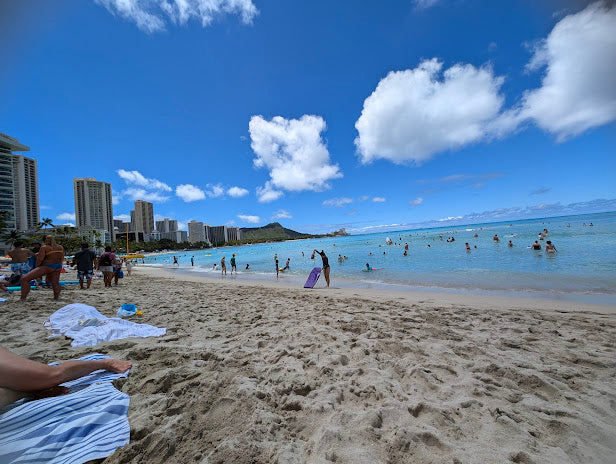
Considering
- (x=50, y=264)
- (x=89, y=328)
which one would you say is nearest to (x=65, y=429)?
(x=89, y=328)

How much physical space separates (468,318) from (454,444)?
156 inches

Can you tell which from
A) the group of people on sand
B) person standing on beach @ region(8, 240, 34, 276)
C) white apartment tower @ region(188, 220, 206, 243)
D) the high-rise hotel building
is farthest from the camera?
white apartment tower @ region(188, 220, 206, 243)

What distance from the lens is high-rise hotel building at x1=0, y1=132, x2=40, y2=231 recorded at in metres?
60.0

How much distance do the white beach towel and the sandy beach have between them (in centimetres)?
18

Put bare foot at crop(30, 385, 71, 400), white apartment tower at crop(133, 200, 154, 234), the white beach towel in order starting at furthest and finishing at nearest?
1. white apartment tower at crop(133, 200, 154, 234)
2. the white beach towel
3. bare foot at crop(30, 385, 71, 400)

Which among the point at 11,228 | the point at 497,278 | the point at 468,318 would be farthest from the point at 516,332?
the point at 11,228

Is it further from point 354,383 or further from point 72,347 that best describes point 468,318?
point 72,347

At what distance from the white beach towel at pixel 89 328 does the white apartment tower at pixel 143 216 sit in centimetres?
15131

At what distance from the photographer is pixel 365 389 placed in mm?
2475

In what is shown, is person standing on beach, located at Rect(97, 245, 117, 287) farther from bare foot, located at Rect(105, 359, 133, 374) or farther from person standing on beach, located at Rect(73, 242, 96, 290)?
bare foot, located at Rect(105, 359, 133, 374)

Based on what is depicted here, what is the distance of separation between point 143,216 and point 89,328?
15879cm

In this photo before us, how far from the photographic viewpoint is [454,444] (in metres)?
1.80

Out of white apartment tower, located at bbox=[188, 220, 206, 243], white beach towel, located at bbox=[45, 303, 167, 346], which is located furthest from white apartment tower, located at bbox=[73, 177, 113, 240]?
white beach towel, located at bbox=[45, 303, 167, 346]

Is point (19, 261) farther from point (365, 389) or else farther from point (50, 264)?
point (365, 389)
